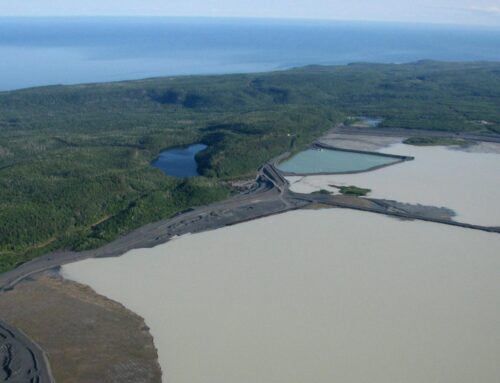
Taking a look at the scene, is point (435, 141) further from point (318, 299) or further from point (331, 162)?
point (318, 299)

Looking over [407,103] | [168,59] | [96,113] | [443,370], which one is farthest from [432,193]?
[168,59]

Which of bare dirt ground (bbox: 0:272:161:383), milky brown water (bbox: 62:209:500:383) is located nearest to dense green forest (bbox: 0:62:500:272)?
bare dirt ground (bbox: 0:272:161:383)

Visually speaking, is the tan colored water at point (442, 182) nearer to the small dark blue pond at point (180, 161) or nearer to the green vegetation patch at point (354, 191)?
the green vegetation patch at point (354, 191)

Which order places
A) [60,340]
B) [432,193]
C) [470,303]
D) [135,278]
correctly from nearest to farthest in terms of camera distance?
[60,340] → [470,303] → [135,278] → [432,193]

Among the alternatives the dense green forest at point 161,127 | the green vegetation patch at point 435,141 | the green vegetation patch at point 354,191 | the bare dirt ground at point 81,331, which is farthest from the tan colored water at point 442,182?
the bare dirt ground at point 81,331

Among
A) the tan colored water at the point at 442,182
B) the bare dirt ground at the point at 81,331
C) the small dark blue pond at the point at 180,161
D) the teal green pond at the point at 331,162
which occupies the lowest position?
the tan colored water at the point at 442,182

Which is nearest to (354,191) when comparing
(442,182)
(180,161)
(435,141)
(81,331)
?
(442,182)

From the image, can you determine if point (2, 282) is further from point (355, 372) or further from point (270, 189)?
point (270, 189)
